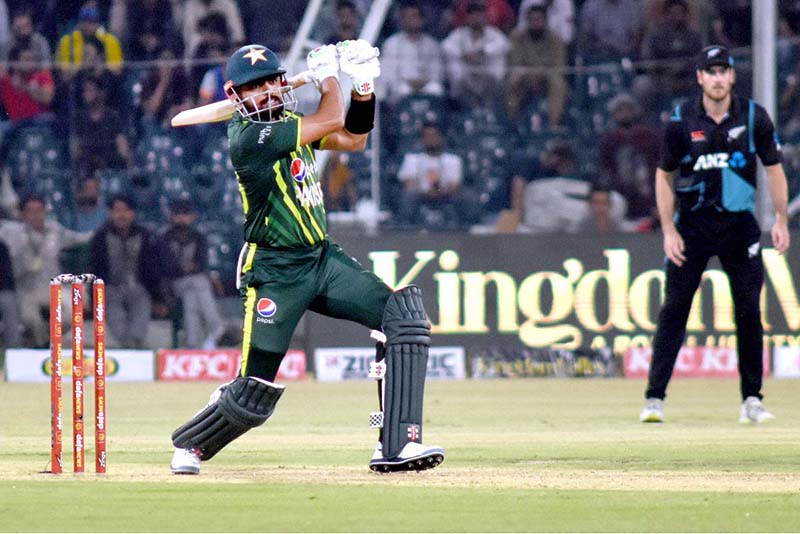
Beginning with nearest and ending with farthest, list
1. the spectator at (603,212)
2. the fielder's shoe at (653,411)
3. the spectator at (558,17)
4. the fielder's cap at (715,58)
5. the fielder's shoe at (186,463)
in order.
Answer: the fielder's shoe at (186,463)
the fielder's cap at (715,58)
the fielder's shoe at (653,411)
the spectator at (603,212)
the spectator at (558,17)

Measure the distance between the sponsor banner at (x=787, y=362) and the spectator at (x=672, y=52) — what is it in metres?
2.79

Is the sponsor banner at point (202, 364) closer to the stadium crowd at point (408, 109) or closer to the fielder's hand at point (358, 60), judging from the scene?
the stadium crowd at point (408, 109)

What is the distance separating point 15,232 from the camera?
1273 centimetres

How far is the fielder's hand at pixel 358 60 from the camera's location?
598cm

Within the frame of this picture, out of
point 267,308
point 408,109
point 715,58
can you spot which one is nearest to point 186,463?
point 267,308

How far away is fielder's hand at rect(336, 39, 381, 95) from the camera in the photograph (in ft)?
19.6

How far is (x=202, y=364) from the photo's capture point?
466 inches

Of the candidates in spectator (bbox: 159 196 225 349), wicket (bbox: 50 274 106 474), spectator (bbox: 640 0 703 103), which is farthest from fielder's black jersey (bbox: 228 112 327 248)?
spectator (bbox: 640 0 703 103)

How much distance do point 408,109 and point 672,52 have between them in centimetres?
233

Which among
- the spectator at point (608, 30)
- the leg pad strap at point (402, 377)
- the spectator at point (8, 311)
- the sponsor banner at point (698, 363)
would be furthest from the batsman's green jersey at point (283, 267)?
the spectator at point (608, 30)

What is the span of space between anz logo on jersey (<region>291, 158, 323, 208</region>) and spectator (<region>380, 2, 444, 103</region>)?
23.9 ft

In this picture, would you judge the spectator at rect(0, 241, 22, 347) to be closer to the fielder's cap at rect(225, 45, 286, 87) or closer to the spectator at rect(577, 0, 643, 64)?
the spectator at rect(577, 0, 643, 64)

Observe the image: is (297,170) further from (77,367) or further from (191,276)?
(191,276)

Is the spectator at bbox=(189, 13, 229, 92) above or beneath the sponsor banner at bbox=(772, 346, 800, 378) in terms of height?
above
